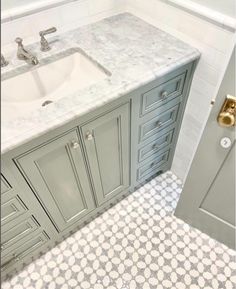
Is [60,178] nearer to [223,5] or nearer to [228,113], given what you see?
[228,113]

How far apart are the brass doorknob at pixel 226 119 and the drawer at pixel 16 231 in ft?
2.84

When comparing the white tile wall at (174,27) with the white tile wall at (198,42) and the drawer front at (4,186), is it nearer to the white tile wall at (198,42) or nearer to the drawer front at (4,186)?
the white tile wall at (198,42)

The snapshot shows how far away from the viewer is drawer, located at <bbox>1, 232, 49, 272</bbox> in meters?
1.20

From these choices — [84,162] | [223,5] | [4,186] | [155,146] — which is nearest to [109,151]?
[84,162]

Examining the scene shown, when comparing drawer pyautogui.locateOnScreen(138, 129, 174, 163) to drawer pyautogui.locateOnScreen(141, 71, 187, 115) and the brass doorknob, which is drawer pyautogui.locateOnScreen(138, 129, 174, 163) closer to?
drawer pyautogui.locateOnScreen(141, 71, 187, 115)

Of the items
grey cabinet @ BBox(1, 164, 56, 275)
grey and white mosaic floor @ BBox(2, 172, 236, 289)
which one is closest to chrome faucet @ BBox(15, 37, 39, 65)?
grey cabinet @ BBox(1, 164, 56, 275)

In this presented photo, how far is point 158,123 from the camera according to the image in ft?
4.17

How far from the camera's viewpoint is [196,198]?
131 cm

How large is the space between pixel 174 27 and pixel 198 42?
0.14m

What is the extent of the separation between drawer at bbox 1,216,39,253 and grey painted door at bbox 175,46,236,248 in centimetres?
76

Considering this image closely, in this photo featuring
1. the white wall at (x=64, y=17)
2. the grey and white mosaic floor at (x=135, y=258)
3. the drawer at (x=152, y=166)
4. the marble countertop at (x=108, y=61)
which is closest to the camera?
the marble countertop at (x=108, y=61)

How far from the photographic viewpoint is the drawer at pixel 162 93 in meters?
1.08

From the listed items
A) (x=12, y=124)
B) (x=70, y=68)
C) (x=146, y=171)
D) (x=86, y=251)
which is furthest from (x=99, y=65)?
(x=86, y=251)

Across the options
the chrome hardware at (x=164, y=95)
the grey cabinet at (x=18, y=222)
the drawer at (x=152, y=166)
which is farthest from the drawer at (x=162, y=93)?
the grey cabinet at (x=18, y=222)
